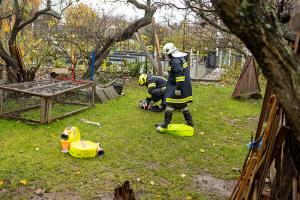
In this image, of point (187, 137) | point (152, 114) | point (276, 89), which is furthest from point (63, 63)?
point (276, 89)

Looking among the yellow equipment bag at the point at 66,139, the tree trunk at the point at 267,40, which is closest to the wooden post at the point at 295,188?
the tree trunk at the point at 267,40

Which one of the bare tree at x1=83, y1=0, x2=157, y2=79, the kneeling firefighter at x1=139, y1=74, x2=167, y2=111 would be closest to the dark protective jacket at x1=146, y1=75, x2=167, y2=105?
the kneeling firefighter at x1=139, y1=74, x2=167, y2=111

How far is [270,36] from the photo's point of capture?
6.07 feet

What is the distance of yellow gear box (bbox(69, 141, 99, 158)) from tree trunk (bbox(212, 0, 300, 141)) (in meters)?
4.60

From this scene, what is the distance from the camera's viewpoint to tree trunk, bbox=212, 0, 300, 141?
1816 mm

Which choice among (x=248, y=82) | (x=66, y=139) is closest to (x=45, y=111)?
(x=66, y=139)

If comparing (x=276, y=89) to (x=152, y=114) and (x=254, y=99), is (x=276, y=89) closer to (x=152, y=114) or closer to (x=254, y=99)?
(x=152, y=114)

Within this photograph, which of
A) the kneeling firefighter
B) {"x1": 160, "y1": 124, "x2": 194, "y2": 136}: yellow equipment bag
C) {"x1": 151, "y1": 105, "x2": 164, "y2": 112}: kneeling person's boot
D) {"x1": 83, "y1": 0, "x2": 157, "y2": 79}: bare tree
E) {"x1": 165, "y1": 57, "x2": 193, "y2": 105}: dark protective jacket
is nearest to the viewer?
{"x1": 165, "y1": 57, "x2": 193, "y2": 105}: dark protective jacket

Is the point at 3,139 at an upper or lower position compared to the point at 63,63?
lower

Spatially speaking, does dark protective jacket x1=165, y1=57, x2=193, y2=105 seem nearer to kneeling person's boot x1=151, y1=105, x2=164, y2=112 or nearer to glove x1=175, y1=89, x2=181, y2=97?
glove x1=175, y1=89, x2=181, y2=97

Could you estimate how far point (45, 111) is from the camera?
7.95 metres

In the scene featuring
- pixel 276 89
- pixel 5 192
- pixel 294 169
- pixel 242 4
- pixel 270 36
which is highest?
pixel 242 4

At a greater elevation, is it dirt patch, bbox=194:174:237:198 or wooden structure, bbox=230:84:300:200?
wooden structure, bbox=230:84:300:200

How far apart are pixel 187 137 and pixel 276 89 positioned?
5799 millimetres
